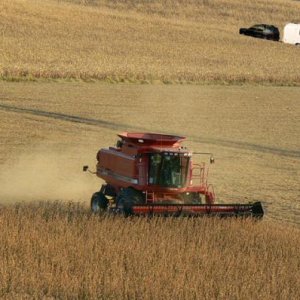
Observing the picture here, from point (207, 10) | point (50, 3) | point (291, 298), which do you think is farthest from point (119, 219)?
point (207, 10)

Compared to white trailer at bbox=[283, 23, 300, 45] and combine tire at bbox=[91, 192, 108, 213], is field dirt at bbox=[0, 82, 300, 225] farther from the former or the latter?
white trailer at bbox=[283, 23, 300, 45]

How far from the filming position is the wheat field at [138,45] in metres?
42.7

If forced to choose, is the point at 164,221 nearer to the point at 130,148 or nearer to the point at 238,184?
the point at 130,148

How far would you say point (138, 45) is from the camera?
53.9 m

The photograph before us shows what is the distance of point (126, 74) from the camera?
138ft

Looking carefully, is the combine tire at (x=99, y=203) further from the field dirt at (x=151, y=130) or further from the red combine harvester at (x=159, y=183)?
the field dirt at (x=151, y=130)

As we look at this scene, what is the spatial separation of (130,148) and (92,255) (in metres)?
4.36

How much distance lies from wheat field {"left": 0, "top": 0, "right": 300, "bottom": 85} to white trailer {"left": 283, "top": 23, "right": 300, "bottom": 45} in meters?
4.06

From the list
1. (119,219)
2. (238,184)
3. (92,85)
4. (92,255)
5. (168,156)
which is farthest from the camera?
(92,85)

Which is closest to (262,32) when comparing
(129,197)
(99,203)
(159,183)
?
(99,203)

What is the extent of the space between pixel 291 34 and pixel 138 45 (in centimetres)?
1994

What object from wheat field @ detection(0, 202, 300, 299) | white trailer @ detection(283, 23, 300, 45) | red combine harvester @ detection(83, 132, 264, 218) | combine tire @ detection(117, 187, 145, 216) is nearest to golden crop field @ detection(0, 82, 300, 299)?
wheat field @ detection(0, 202, 300, 299)

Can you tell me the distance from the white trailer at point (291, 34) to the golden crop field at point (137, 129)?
4.44 metres

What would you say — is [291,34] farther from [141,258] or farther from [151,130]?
[141,258]
